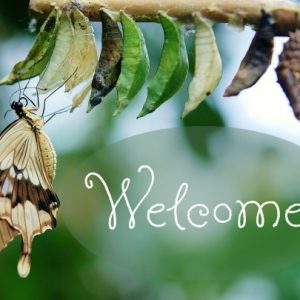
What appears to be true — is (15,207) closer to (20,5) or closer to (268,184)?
(20,5)

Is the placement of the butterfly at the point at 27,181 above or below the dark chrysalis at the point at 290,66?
below

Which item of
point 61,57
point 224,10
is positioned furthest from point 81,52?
point 224,10

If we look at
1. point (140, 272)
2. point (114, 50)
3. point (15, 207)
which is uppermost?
point (114, 50)

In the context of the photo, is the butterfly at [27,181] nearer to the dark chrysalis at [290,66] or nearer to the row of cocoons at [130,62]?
the row of cocoons at [130,62]

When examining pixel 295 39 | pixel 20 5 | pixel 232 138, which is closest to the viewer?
pixel 295 39

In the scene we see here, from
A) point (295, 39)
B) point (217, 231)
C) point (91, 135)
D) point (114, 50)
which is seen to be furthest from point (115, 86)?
point (217, 231)

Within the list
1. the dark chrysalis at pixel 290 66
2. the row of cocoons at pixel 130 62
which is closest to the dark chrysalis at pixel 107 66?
the row of cocoons at pixel 130 62

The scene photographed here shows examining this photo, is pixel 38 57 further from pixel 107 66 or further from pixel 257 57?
pixel 257 57
